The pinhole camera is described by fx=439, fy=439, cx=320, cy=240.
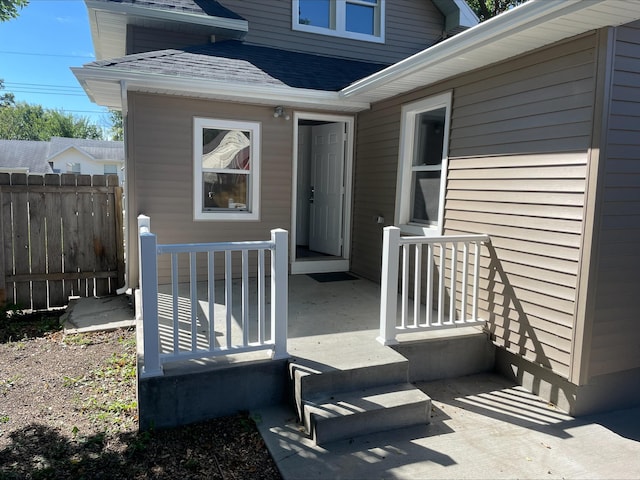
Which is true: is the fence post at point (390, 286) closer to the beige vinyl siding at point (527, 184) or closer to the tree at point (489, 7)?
the beige vinyl siding at point (527, 184)

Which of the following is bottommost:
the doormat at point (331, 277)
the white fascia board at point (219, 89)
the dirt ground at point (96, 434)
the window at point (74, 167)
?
the dirt ground at point (96, 434)

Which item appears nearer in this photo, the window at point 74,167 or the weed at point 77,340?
the weed at point 77,340

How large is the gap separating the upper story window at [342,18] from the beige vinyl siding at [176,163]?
88.7 inches

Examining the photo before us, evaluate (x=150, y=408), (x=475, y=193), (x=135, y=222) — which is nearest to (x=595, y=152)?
(x=475, y=193)

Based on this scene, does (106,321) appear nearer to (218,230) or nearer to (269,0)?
(218,230)

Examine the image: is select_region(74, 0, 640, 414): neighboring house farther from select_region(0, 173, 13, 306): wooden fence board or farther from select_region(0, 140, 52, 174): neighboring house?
select_region(0, 140, 52, 174): neighboring house

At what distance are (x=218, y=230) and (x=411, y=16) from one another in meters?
5.13

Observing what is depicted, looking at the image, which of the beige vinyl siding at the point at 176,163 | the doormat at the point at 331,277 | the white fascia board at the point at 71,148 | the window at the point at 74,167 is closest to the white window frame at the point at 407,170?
the doormat at the point at 331,277

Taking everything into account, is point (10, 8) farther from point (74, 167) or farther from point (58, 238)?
point (74, 167)

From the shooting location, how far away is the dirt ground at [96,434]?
2.54 meters

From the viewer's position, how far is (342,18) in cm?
723

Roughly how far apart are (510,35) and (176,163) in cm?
395

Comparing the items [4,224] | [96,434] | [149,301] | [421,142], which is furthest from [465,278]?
[4,224]

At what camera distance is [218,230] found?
19.0 ft
